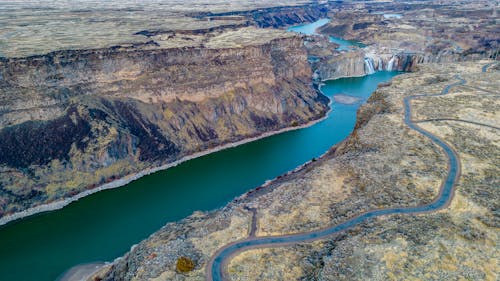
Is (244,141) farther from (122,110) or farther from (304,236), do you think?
(304,236)

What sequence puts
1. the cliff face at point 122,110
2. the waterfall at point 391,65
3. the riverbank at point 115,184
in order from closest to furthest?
the riverbank at point 115,184 < the cliff face at point 122,110 < the waterfall at point 391,65

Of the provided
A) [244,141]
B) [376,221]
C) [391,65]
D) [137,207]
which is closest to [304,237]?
[376,221]

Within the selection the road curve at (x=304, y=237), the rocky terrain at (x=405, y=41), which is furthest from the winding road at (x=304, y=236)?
the rocky terrain at (x=405, y=41)

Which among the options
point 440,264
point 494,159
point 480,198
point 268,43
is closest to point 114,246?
point 440,264

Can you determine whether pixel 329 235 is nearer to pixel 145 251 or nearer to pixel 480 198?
pixel 480 198

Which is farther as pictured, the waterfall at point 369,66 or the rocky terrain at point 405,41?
the waterfall at point 369,66

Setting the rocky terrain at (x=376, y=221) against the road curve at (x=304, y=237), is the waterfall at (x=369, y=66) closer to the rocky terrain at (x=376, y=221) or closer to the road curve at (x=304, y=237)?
the rocky terrain at (x=376, y=221)
